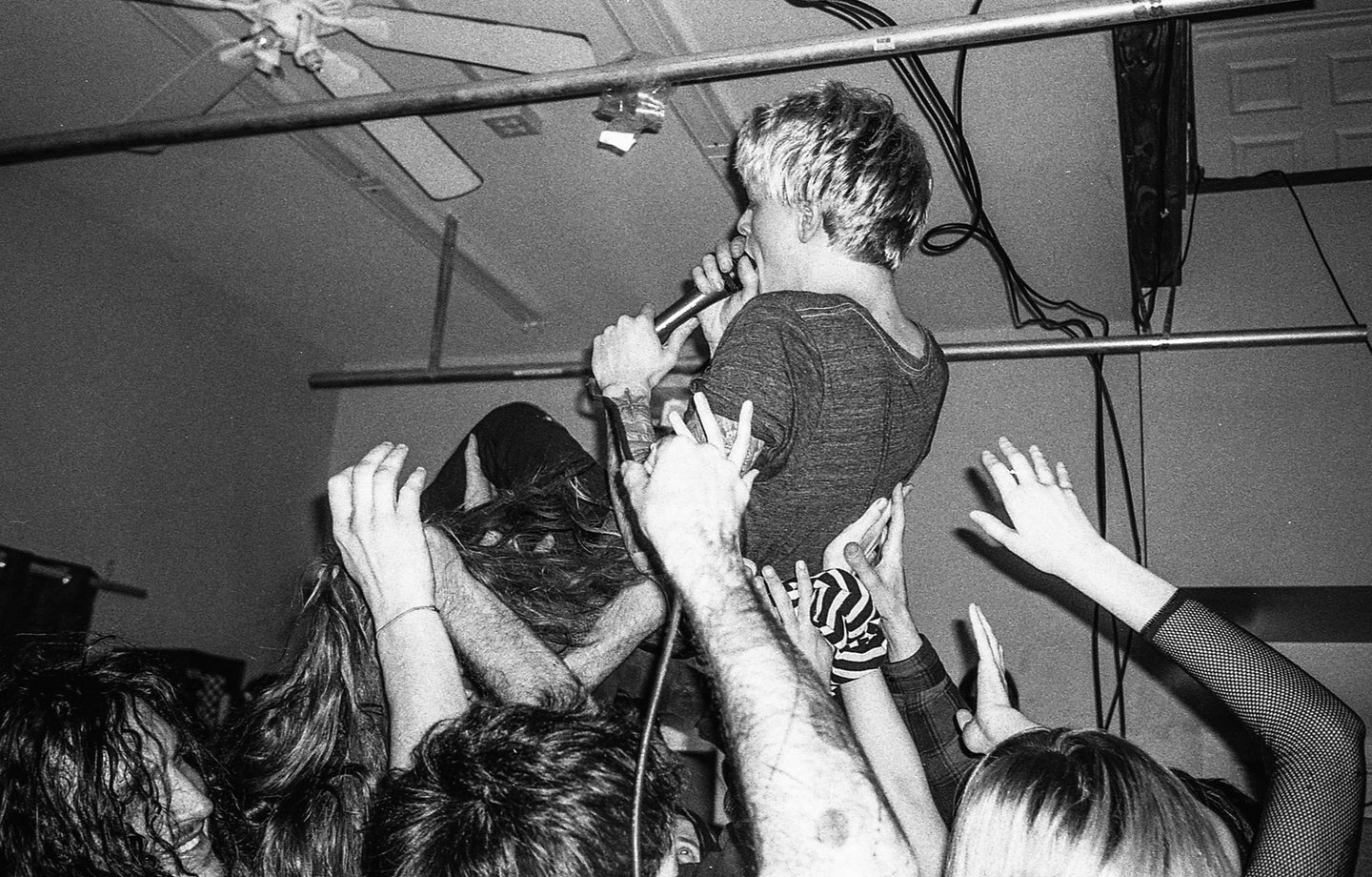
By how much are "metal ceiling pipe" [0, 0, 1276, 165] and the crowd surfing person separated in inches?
7.3

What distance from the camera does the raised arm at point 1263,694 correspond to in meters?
1.37

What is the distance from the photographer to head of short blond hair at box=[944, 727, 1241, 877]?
104cm

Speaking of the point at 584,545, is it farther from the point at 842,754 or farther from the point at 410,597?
the point at 842,754

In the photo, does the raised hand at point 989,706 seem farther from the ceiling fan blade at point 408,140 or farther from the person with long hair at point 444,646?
the ceiling fan blade at point 408,140

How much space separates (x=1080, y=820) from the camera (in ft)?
3.46

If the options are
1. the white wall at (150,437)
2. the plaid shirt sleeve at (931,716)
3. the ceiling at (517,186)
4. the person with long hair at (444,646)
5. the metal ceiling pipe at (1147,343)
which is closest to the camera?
the person with long hair at (444,646)

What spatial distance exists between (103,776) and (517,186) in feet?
9.58

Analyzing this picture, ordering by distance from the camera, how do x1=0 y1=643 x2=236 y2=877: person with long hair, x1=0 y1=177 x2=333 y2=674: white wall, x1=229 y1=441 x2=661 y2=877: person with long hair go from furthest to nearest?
x1=0 y1=177 x2=333 y2=674: white wall, x1=229 y1=441 x2=661 y2=877: person with long hair, x1=0 y1=643 x2=236 y2=877: person with long hair

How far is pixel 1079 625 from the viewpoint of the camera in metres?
4.18

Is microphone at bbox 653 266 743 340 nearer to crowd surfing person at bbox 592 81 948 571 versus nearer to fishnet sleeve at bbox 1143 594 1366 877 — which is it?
crowd surfing person at bbox 592 81 948 571

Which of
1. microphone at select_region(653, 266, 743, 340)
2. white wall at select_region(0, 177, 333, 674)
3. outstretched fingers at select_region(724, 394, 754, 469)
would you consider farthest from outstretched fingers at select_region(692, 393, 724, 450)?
white wall at select_region(0, 177, 333, 674)

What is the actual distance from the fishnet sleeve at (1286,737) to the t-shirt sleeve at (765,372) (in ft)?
1.87

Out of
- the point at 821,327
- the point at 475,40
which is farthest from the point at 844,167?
the point at 475,40

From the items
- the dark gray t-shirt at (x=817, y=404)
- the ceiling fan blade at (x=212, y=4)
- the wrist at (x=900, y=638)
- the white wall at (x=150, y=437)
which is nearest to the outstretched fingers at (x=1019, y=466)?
the dark gray t-shirt at (x=817, y=404)
